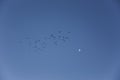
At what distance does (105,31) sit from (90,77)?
0.32m

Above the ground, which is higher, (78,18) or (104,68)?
(78,18)

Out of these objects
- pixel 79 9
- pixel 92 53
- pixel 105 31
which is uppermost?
pixel 79 9

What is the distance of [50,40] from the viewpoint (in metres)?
1.06

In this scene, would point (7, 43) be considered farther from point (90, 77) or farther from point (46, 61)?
point (90, 77)

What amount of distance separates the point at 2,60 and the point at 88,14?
0.65 metres

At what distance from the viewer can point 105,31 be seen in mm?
1059

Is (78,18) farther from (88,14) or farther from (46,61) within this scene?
(46,61)

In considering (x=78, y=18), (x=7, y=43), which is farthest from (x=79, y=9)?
(x=7, y=43)

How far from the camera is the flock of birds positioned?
1.06 metres

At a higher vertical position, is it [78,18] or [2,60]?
[78,18]

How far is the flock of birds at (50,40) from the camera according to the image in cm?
106

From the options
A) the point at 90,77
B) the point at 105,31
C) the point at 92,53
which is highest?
the point at 105,31

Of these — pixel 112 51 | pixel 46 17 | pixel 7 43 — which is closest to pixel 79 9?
pixel 46 17

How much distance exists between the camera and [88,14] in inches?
41.4
